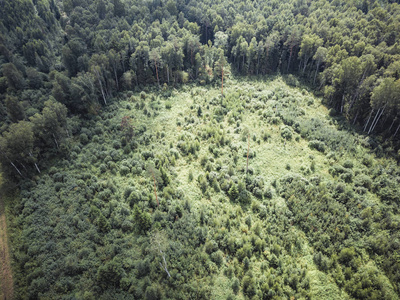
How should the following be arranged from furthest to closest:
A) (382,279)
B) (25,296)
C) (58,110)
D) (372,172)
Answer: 1. (58,110)
2. (372,172)
3. (382,279)
4. (25,296)

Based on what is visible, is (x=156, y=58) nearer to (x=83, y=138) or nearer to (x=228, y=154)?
(x=83, y=138)

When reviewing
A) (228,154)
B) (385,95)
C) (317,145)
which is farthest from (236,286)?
(385,95)

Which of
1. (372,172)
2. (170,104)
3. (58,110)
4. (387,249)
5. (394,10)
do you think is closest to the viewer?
(387,249)

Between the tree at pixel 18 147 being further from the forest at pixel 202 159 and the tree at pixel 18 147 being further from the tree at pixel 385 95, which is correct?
the tree at pixel 385 95

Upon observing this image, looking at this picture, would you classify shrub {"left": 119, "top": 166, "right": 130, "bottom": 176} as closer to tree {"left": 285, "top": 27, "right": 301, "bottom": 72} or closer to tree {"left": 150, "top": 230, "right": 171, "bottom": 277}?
tree {"left": 150, "top": 230, "right": 171, "bottom": 277}

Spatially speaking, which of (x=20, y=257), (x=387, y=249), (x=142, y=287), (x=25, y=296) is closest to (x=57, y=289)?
(x=25, y=296)

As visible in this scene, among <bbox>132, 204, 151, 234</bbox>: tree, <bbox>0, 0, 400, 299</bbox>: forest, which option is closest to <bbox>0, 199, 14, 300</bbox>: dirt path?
<bbox>0, 0, 400, 299</bbox>: forest

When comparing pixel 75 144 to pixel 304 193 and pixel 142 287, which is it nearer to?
pixel 142 287
